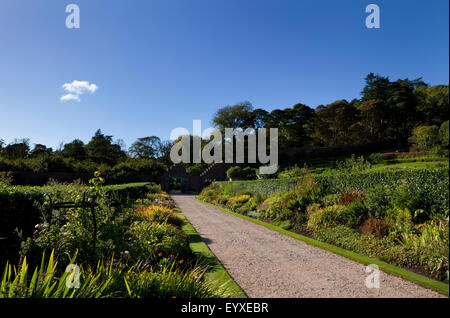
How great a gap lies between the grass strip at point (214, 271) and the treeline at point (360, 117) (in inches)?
1344

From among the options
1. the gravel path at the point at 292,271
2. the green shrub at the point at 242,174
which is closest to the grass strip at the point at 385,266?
the gravel path at the point at 292,271

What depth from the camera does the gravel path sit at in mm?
3705

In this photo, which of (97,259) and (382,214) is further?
(382,214)

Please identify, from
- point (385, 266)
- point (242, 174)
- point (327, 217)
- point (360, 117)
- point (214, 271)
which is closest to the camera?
point (214, 271)

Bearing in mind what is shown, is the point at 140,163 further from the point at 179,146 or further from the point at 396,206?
the point at 396,206

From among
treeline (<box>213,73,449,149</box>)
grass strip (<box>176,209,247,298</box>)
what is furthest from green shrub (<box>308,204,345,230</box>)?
treeline (<box>213,73,449,149</box>)

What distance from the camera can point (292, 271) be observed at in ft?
15.1

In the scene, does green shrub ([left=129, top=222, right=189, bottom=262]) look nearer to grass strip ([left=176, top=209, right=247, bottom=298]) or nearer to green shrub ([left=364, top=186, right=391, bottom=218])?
grass strip ([left=176, top=209, right=247, bottom=298])

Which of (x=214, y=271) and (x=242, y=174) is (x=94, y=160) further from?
(x=214, y=271)

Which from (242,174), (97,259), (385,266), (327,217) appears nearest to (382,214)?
(327,217)

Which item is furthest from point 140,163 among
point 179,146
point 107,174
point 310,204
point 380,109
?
point 380,109

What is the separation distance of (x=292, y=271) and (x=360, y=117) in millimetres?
44007

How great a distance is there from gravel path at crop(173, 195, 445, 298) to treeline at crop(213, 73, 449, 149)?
33789 millimetres

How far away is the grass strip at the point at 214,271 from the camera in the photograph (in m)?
3.54
